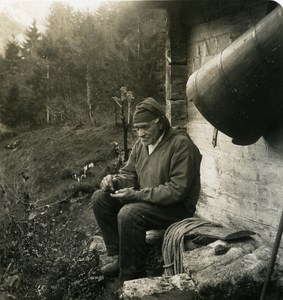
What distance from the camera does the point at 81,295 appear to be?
14.2ft

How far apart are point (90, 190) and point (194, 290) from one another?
8039 millimetres

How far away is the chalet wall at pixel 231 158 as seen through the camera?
4.13 meters

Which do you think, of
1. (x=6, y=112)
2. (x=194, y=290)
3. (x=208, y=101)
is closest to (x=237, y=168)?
(x=208, y=101)

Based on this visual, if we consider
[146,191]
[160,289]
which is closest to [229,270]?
[160,289]

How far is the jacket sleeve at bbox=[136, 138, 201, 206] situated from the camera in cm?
386

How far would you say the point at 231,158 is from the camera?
16.3 ft

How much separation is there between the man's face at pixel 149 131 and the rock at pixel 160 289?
1482 millimetres

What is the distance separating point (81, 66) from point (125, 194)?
635 inches

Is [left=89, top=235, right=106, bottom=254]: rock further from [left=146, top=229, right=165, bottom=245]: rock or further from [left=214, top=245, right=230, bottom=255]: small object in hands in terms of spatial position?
[left=214, top=245, right=230, bottom=255]: small object in hands

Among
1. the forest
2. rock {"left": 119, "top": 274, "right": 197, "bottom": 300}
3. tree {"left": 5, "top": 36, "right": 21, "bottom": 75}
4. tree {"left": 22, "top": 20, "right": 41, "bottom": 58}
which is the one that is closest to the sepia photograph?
rock {"left": 119, "top": 274, "right": 197, "bottom": 300}

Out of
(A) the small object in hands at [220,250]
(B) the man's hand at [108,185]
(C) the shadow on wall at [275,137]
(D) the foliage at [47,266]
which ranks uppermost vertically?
(C) the shadow on wall at [275,137]

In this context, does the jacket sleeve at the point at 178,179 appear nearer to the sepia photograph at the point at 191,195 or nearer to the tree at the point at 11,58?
the sepia photograph at the point at 191,195

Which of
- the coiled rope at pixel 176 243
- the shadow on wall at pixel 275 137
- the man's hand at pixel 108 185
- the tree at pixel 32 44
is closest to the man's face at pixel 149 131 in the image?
the man's hand at pixel 108 185

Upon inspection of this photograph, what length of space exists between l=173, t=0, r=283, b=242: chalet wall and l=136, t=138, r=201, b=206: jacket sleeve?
30.6 inches
